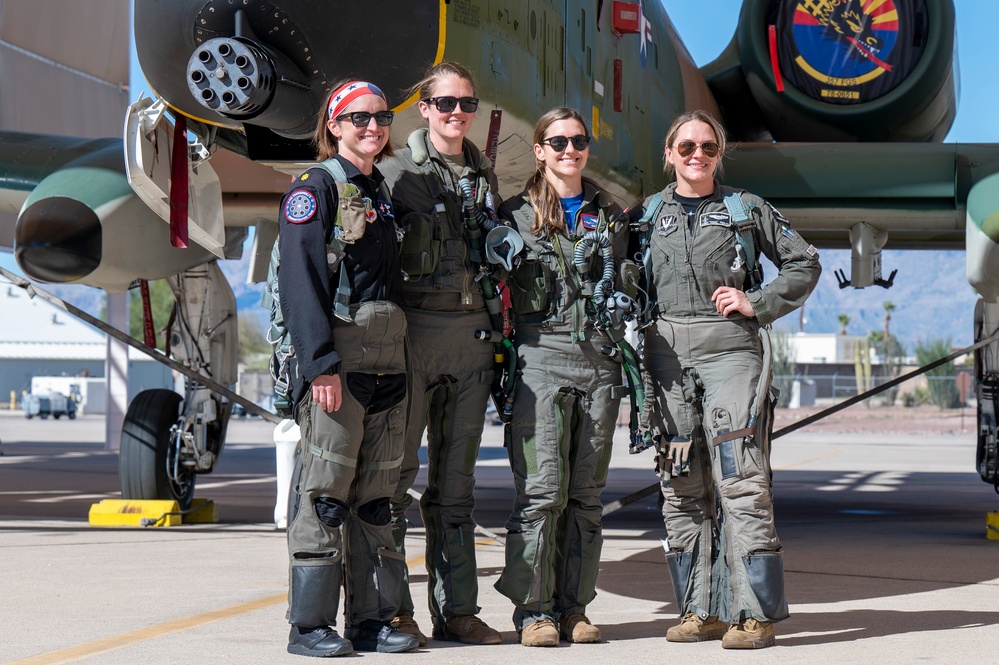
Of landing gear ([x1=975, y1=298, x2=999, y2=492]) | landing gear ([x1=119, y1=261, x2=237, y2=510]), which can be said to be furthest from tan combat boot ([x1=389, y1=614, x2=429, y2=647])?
A: landing gear ([x1=975, y1=298, x2=999, y2=492])

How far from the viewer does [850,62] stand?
30.9 feet

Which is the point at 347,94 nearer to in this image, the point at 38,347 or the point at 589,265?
the point at 589,265

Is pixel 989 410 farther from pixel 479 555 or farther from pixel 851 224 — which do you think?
pixel 479 555

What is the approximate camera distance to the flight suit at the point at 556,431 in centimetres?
A: 403

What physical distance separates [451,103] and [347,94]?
37 cm

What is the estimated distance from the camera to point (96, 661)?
11.9 ft

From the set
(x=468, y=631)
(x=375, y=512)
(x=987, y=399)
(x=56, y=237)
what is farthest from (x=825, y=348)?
(x=375, y=512)

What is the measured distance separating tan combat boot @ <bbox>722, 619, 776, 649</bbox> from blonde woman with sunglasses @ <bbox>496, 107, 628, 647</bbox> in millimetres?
439

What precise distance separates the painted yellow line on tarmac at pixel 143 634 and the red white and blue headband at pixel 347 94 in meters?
1.88

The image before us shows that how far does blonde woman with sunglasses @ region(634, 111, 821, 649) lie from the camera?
13.2ft

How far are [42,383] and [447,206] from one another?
185ft

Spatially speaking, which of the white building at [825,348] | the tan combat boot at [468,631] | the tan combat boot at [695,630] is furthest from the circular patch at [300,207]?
the white building at [825,348]

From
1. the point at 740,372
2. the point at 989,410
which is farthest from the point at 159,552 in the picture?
the point at 989,410

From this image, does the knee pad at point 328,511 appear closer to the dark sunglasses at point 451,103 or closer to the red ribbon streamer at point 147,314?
the dark sunglasses at point 451,103
